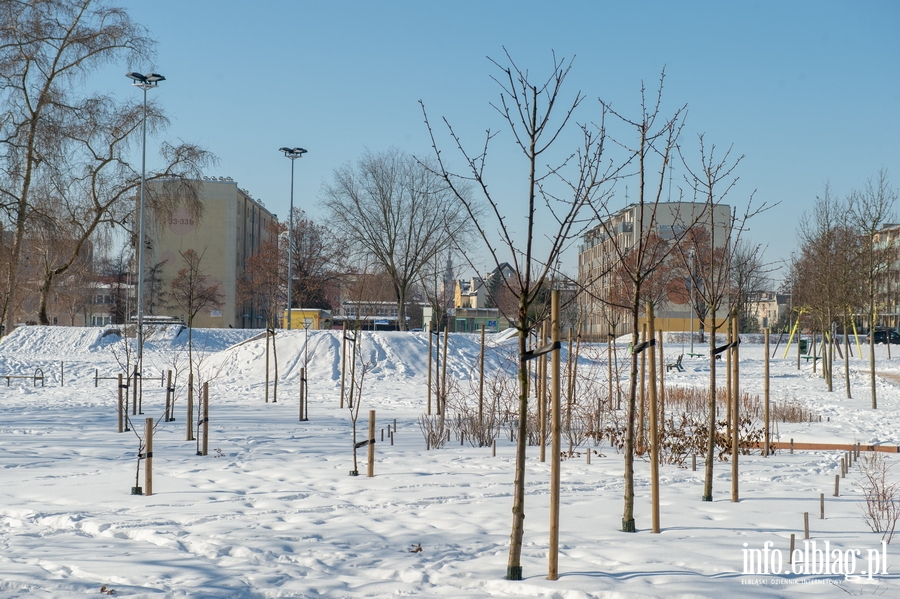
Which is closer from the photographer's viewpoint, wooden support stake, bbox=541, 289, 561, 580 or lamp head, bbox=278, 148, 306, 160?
wooden support stake, bbox=541, 289, 561, 580

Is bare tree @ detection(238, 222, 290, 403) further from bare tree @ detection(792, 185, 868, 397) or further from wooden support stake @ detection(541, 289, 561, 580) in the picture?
wooden support stake @ detection(541, 289, 561, 580)

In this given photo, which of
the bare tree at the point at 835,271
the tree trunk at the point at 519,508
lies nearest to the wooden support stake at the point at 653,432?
the tree trunk at the point at 519,508

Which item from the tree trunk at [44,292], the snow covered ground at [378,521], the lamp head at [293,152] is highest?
the lamp head at [293,152]

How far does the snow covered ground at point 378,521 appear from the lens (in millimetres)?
5402

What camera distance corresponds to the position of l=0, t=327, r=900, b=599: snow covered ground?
5402 millimetres

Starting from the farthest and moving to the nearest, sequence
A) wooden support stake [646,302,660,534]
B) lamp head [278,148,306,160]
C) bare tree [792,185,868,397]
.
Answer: lamp head [278,148,306,160] < bare tree [792,185,868,397] < wooden support stake [646,302,660,534]

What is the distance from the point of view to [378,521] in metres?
7.24

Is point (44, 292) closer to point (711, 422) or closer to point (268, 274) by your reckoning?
point (268, 274)

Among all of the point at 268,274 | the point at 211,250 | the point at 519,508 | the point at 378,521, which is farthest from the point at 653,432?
the point at 211,250

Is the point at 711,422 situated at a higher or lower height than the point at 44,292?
lower

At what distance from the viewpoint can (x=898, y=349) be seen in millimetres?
43969

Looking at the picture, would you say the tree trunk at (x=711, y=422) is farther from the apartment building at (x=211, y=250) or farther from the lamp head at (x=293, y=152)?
the apartment building at (x=211, y=250)

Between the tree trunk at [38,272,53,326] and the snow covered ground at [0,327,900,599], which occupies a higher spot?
the tree trunk at [38,272,53,326]

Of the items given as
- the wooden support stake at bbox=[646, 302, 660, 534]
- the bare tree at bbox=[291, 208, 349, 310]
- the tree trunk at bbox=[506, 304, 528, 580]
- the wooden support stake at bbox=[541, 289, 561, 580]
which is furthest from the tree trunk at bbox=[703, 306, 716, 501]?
the bare tree at bbox=[291, 208, 349, 310]
